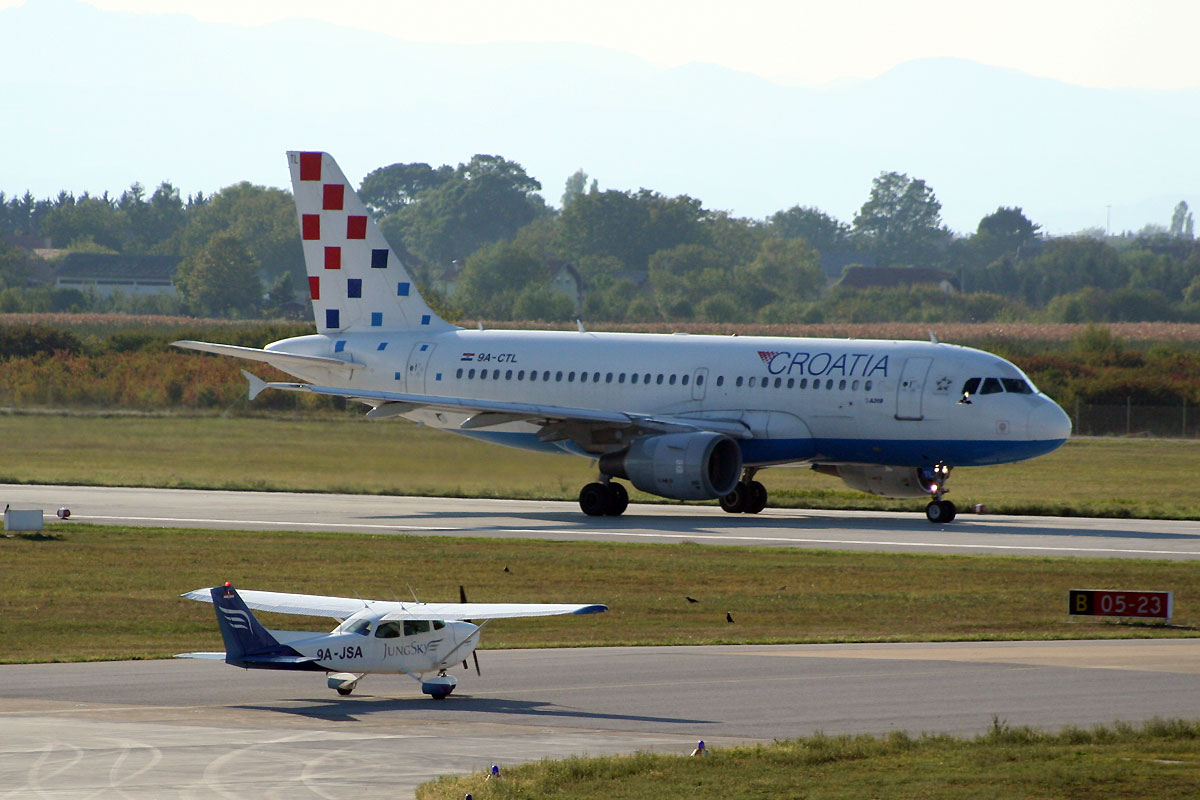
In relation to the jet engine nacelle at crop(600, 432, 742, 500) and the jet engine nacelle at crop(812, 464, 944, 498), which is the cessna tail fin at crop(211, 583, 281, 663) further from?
the jet engine nacelle at crop(812, 464, 944, 498)

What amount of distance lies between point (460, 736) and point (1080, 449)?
49263 millimetres

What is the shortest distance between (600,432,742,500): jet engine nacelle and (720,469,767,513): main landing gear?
3017mm

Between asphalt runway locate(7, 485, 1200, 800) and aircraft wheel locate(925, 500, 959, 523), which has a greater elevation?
aircraft wheel locate(925, 500, 959, 523)

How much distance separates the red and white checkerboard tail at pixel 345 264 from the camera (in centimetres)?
5075

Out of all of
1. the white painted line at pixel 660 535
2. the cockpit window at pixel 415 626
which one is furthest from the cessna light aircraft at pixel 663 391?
the cockpit window at pixel 415 626

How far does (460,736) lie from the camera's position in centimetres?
1788

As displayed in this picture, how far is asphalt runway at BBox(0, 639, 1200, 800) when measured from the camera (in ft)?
52.5

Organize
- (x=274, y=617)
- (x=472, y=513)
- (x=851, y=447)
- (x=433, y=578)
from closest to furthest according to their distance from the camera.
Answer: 1. (x=274, y=617)
2. (x=433, y=578)
3. (x=851, y=447)
4. (x=472, y=513)

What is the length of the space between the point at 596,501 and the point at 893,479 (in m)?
7.71

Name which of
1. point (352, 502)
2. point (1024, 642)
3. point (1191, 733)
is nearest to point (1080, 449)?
point (352, 502)

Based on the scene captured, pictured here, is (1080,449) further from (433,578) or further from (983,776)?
(983,776)

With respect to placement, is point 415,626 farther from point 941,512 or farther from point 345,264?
point 345,264

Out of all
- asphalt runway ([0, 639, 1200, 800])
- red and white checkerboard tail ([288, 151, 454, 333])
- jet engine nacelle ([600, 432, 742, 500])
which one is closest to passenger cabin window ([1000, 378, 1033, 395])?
jet engine nacelle ([600, 432, 742, 500])

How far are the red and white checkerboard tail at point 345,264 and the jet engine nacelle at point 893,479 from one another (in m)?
13.7
